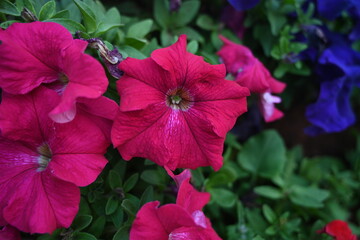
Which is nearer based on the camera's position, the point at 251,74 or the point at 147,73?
the point at 147,73

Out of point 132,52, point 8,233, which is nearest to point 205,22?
point 132,52

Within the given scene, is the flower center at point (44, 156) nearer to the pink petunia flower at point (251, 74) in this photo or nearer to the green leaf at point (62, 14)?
the green leaf at point (62, 14)

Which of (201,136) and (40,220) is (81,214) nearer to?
(40,220)

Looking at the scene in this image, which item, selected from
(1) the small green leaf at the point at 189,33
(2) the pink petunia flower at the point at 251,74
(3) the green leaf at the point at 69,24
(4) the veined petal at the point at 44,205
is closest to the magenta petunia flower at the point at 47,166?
(4) the veined petal at the point at 44,205

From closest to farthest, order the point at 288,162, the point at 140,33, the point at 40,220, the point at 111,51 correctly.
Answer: the point at 40,220 → the point at 111,51 → the point at 140,33 → the point at 288,162

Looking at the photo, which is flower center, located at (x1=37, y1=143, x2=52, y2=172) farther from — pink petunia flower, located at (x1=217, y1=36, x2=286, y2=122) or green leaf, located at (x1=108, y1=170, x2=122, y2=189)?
pink petunia flower, located at (x1=217, y1=36, x2=286, y2=122)

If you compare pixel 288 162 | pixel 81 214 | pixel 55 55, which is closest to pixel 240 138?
pixel 288 162

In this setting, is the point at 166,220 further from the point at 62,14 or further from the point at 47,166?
the point at 62,14
